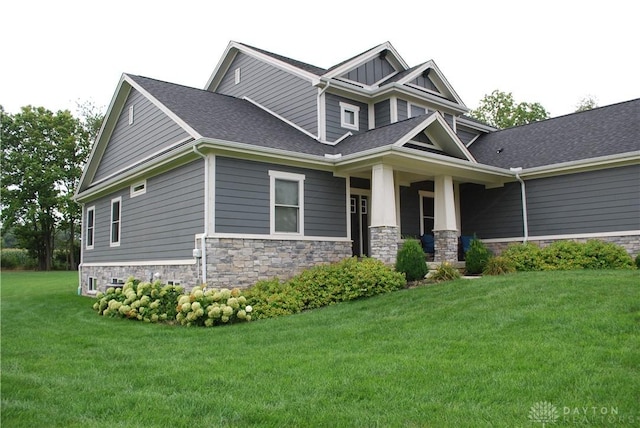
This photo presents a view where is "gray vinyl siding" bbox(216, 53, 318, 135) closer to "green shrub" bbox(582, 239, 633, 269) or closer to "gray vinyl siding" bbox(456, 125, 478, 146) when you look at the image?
"gray vinyl siding" bbox(456, 125, 478, 146)

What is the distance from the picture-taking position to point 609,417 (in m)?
3.73

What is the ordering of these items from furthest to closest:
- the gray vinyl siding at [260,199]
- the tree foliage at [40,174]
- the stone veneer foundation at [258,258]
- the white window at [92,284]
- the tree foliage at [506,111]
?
the tree foliage at [506,111], the tree foliage at [40,174], the white window at [92,284], the gray vinyl siding at [260,199], the stone veneer foundation at [258,258]

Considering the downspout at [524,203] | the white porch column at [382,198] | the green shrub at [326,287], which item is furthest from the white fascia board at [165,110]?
the downspout at [524,203]

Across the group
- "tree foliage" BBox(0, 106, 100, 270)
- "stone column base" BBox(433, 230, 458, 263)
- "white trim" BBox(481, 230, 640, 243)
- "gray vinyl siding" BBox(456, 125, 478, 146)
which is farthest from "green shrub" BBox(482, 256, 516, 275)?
"tree foliage" BBox(0, 106, 100, 270)

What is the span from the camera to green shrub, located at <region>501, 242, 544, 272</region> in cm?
1301

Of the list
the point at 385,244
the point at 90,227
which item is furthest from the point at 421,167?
the point at 90,227

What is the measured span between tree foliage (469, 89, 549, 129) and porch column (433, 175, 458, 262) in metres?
25.0

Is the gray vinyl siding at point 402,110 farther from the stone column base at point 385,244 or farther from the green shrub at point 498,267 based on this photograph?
the green shrub at point 498,267

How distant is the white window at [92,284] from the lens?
666 inches

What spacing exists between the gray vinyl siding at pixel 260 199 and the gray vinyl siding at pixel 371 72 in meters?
4.09

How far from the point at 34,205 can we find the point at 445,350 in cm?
3486

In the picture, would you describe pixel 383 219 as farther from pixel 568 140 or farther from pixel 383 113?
pixel 568 140

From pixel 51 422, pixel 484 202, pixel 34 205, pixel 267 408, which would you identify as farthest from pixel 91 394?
pixel 34 205

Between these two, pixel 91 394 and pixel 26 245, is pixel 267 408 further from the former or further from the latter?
pixel 26 245
